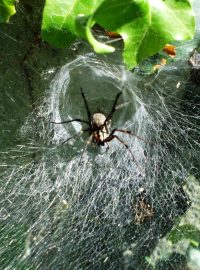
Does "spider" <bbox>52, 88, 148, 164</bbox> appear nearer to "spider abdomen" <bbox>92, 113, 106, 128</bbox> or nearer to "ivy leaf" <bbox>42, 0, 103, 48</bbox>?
"spider abdomen" <bbox>92, 113, 106, 128</bbox>

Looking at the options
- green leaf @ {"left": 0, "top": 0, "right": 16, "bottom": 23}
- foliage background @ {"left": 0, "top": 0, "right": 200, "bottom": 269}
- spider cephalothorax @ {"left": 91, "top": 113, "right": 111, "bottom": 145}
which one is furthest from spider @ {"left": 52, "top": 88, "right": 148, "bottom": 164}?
green leaf @ {"left": 0, "top": 0, "right": 16, "bottom": 23}

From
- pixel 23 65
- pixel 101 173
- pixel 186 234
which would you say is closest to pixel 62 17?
pixel 23 65

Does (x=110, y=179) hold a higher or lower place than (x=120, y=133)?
lower

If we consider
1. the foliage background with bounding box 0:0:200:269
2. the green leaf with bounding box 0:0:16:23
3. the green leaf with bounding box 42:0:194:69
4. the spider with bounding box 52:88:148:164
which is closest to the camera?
the green leaf with bounding box 42:0:194:69

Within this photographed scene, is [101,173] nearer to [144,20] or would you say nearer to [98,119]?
[98,119]

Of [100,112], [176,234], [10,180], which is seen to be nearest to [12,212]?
[10,180]

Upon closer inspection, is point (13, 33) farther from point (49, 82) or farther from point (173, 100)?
point (173, 100)
